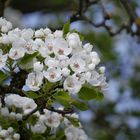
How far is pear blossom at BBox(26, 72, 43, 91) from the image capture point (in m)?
1.62

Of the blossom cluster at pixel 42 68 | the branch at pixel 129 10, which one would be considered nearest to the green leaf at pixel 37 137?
the blossom cluster at pixel 42 68

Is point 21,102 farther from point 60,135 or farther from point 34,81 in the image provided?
point 60,135

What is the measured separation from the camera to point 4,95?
5.64 feet

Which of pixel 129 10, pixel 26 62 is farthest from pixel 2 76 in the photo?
pixel 129 10

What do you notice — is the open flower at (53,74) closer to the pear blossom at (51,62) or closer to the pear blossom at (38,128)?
the pear blossom at (51,62)

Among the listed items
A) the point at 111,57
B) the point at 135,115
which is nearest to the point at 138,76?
the point at 111,57

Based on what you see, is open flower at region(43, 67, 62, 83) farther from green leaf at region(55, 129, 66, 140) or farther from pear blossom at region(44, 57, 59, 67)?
green leaf at region(55, 129, 66, 140)

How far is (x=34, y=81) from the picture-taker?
63.2 inches

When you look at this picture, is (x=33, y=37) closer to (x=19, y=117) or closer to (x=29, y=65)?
(x=29, y=65)

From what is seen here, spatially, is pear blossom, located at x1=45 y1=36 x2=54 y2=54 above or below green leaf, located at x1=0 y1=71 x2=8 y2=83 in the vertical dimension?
above

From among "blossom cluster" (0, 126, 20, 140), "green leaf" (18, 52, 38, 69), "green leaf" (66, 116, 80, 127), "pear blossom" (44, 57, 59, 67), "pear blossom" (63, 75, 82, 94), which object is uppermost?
"pear blossom" (44, 57, 59, 67)

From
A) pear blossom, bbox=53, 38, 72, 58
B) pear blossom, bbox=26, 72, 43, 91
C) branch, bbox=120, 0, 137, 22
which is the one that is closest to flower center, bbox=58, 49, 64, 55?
pear blossom, bbox=53, 38, 72, 58

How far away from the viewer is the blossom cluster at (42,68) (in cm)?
163

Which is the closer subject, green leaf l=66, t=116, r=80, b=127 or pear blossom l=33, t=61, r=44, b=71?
pear blossom l=33, t=61, r=44, b=71
